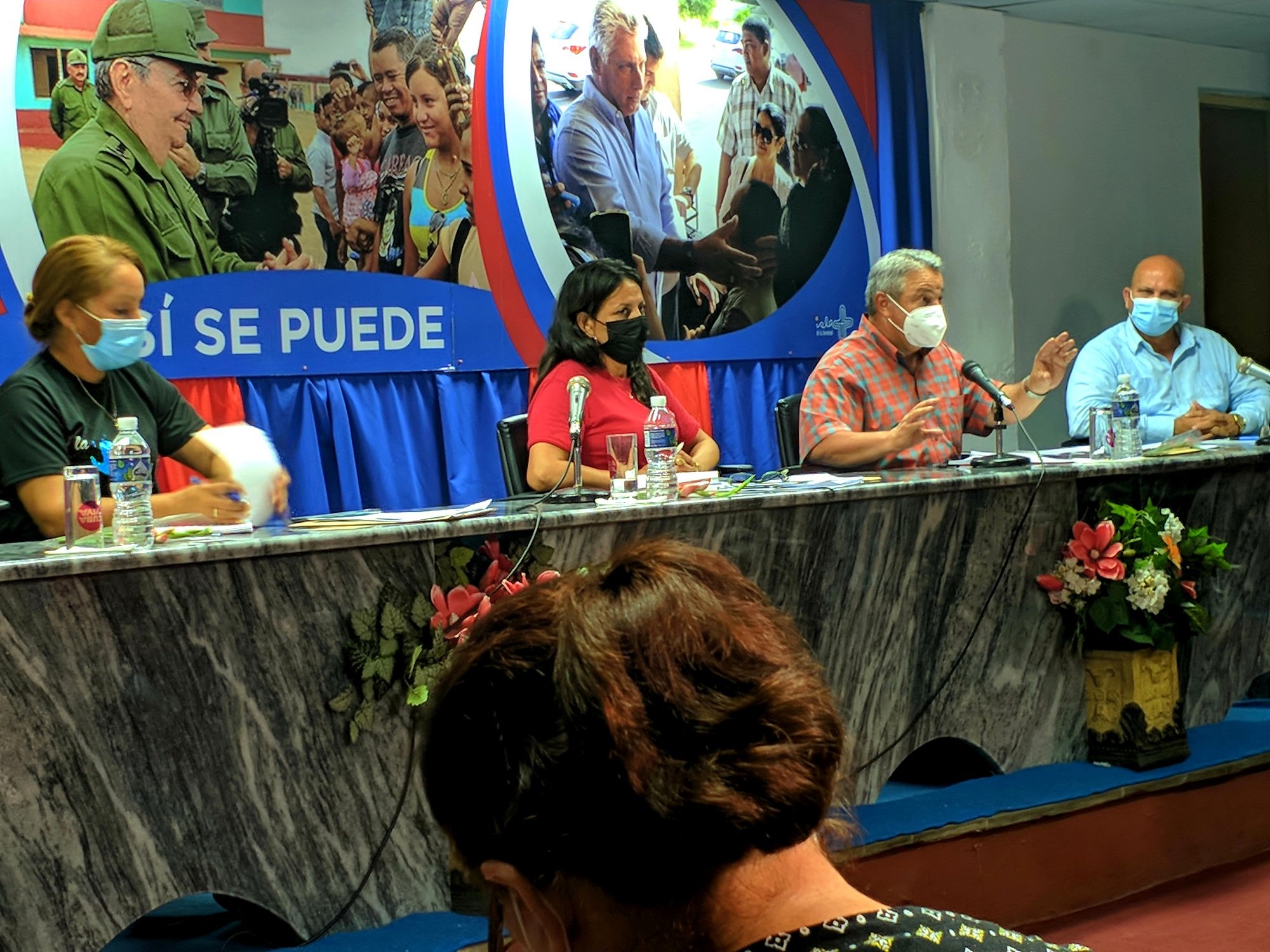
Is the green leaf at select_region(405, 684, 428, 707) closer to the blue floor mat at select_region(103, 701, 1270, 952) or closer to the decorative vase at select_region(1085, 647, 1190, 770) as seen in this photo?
the blue floor mat at select_region(103, 701, 1270, 952)

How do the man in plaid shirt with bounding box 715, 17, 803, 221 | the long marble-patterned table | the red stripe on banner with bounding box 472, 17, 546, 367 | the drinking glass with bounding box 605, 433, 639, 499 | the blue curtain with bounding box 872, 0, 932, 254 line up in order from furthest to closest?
the blue curtain with bounding box 872, 0, 932, 254
the man in plaid shirt with bounding box 715, 17, 803, 221
the red stripe on banner with bounding box 472, 17, 546, 367
the drinking glass with bounding box 605, 433, 639, 499
the long marble-patterned table

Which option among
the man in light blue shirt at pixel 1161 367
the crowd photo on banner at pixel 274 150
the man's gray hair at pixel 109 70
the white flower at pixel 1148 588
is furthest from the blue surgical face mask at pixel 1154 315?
the man's gray hair at pixel 109 70

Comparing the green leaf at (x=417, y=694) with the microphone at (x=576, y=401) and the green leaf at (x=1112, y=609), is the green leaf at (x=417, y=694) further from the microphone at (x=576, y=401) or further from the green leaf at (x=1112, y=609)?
the green leaf at (x=1112, y=609)

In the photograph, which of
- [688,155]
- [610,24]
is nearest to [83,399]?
[610,24]

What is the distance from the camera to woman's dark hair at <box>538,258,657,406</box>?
359cm

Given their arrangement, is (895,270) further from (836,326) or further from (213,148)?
(213,148)

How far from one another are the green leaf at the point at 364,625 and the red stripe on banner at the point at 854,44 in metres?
3.88

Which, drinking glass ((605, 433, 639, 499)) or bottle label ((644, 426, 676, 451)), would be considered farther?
drinking glass ((605, 433, 639, 499))

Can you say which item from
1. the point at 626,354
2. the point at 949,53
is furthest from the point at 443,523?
the point at 949,53

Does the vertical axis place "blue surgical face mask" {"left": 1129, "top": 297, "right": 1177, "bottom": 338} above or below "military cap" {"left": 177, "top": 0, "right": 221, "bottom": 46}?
below

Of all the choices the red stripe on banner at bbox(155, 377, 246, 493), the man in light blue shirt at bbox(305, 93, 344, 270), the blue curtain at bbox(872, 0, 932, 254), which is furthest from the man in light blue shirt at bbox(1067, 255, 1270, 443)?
the red stripe on banner at bbox(155, 377, 246, 493)

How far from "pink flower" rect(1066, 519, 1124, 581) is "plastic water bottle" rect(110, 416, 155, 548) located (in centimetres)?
199

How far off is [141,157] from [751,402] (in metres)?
2.38

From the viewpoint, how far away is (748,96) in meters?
5.25
